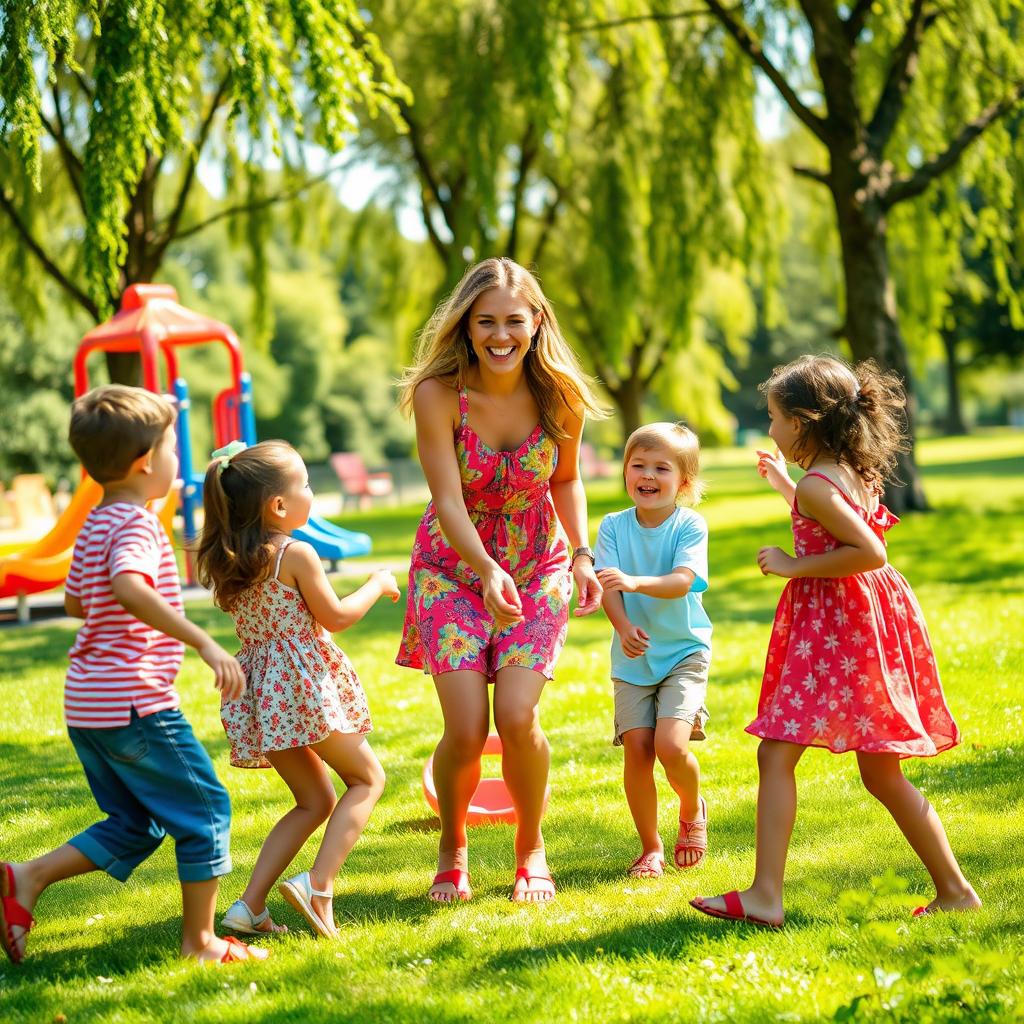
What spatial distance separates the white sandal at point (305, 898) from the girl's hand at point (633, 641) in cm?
120

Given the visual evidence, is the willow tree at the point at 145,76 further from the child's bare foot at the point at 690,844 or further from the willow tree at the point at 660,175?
the willow tree at the point at 660,175

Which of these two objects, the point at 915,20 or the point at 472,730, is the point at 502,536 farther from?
the point at 915,20

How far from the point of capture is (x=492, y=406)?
4496 millimetres

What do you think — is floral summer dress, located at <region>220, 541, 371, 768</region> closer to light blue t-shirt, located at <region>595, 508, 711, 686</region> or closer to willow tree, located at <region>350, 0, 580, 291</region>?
light blue t-shirt, located at <region>595, 508, 711, 686</region>

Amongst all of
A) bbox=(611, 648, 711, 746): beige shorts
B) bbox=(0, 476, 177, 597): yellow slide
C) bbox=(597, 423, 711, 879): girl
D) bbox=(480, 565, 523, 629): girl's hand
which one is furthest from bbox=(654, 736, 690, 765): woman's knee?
bbox=(0, 476, 177, 597): yellow slide

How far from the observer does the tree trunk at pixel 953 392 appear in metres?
45.8

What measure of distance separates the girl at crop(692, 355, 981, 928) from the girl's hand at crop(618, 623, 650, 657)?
17.3 inches

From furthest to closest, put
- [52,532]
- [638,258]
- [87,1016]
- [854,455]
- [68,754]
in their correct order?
[638,258] < [52,532] < [68,754] < [854,455] < [87,1016]

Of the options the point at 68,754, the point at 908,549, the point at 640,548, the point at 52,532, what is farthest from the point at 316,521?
the point at 640,548

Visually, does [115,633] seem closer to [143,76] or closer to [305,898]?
[305,898]

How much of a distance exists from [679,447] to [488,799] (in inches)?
74.6

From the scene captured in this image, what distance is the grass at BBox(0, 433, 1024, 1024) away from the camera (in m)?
3.24

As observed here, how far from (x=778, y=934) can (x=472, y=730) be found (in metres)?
1.12

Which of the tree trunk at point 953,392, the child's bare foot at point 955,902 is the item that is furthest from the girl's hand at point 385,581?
the tree trunk at point 953,392
